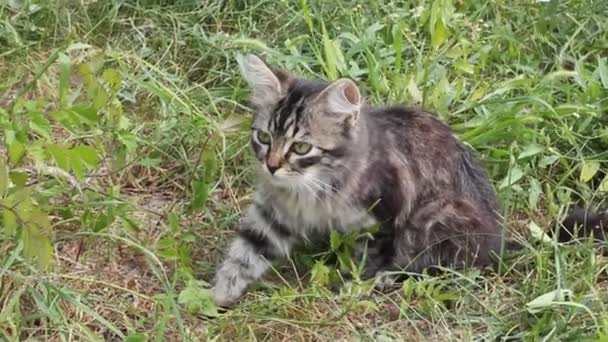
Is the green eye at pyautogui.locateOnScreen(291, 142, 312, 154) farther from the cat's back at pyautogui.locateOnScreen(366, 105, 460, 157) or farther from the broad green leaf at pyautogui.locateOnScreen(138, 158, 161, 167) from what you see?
the broad green leaf at pyautogui.locateOnScreen(138, 158, 161, 167)

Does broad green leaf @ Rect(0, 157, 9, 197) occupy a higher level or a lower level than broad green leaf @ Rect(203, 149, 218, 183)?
higher

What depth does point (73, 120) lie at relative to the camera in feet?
10.8

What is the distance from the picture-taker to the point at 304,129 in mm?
3678

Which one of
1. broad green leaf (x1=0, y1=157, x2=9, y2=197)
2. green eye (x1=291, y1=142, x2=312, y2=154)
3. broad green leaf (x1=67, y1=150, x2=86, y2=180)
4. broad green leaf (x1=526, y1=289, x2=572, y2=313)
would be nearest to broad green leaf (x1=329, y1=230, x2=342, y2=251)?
green eye (x1=291, y1=142, x2=312, y2=154)

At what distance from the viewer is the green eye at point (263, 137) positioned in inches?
147

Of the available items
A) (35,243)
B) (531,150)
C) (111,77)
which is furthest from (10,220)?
(531,150)

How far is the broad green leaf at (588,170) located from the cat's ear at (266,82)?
110 cm

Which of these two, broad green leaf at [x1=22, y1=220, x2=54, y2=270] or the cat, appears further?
the cat

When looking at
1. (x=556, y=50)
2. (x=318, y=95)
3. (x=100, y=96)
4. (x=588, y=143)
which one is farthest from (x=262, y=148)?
(x=556, y=50)

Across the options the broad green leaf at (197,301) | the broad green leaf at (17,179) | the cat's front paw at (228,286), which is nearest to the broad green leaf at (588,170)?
the cat's front paw at (228,286)

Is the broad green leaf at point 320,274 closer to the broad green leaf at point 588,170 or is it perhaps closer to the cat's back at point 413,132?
the cat's back at point 413,132

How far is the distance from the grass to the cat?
9 centimetres

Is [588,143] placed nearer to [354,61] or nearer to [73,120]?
[354,61]

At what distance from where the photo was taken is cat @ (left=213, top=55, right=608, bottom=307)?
12.1ft
